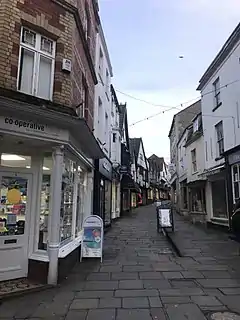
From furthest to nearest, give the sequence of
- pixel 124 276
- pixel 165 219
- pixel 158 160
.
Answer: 1. pixel 158 160
2. pixel 165 219
3. pixel 124 276

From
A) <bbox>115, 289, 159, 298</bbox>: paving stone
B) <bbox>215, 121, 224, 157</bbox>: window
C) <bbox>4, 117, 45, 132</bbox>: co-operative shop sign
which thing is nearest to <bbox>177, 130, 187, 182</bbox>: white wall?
<bbox>215, 121, 224, 157</bbox>: window

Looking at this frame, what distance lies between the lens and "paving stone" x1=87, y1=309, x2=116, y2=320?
15.0 ft

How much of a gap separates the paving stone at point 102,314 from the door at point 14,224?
2632 mm

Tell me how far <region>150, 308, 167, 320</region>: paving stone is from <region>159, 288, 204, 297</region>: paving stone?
77 cm

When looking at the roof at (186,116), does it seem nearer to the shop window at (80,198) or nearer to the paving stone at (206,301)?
the shop window at (80,198)

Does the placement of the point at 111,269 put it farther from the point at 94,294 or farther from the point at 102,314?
the point at 102,314

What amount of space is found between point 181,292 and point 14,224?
3929mm

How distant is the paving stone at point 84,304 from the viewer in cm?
502

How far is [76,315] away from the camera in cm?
467

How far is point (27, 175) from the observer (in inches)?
281

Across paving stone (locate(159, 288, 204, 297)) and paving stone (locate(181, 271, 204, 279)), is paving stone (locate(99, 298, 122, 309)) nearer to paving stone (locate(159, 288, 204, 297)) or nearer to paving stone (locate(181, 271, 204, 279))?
paving stone (locate(159, 288, 204, 297))

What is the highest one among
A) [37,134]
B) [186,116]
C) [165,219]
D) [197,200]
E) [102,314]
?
[186,116]

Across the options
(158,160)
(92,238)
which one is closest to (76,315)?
(92,238)

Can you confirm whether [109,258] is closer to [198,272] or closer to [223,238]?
[198,272]
